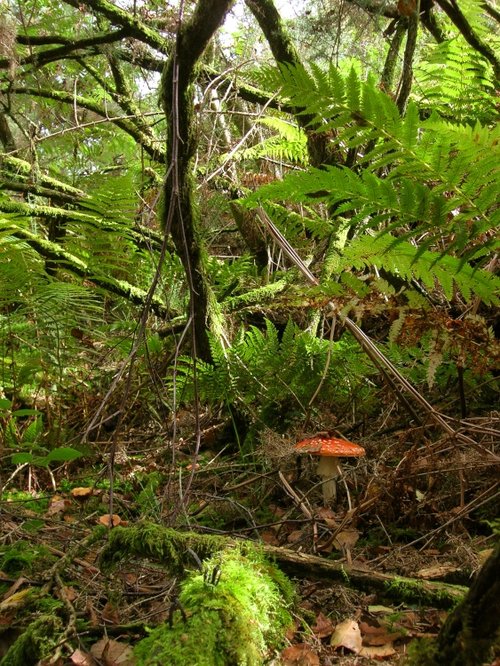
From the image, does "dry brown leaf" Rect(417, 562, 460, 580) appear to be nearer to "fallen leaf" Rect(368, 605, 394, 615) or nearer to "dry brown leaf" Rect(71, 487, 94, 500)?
"fallen leaf" Rect(368, 605, 394, 615)

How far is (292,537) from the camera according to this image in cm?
214

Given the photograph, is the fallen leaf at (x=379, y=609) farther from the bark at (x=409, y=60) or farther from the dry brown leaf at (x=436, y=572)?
the bark at (x=409, y=60)

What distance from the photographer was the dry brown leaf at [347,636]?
1458mm

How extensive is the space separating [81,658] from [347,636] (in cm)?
69

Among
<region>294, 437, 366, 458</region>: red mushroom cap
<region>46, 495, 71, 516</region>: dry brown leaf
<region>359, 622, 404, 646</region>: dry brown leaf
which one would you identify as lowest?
<region>46, 495, 71, 516</region>: dry brown leaf

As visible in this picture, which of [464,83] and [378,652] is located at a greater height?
[464,83]

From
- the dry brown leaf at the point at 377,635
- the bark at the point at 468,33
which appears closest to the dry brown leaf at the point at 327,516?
the dry brown leaf at the point at 377,635

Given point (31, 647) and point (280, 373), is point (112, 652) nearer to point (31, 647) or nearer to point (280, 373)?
point (31, 647)

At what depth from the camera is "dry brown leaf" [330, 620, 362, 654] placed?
4.78 feet

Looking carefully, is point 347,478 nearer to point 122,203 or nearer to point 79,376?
point 79,376

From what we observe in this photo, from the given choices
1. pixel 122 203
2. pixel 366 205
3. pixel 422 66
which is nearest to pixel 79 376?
pixel 122 203

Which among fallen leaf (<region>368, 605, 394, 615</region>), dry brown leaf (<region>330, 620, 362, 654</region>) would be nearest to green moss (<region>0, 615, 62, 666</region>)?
dry brown leaf (<region>330, 620, 362, 654</region>)

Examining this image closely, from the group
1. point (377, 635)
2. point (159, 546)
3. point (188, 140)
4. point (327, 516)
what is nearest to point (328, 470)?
point (327, 516)

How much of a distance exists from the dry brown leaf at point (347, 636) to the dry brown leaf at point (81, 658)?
0.62 metres
